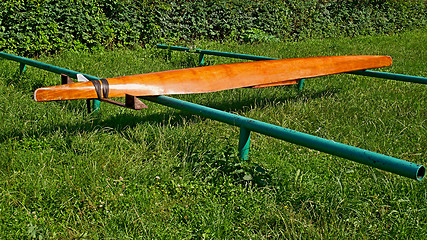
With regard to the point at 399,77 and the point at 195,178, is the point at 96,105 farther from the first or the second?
the point at 399,77

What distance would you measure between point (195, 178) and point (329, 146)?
0.96m

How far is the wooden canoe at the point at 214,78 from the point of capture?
2.88m

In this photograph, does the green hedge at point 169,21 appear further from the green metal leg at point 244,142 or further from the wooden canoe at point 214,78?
the green metal leg at point 244,142

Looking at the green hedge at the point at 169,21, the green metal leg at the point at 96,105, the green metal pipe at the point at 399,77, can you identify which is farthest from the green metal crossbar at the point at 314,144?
the green hedge at the point at 169,21

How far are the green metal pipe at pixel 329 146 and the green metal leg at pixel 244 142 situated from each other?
0.22ft

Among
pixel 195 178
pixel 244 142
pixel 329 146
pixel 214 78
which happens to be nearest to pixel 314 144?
pixel 329 146

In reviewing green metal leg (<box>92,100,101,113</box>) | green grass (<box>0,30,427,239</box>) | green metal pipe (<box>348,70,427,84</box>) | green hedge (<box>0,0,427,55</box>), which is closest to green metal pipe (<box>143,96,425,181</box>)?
green grass (<box>0,30,427,239</box>)

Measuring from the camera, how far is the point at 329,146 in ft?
7.42

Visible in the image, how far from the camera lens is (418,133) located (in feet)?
12.3

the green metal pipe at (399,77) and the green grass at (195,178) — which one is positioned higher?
the green metal pipe at (399,77)

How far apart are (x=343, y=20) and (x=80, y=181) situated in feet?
42.7

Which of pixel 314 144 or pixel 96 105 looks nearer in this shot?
pixel 314 144

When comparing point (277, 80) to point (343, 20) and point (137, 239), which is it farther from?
point (343, 20)

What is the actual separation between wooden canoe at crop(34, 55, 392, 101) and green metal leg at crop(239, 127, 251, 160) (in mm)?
833
